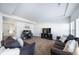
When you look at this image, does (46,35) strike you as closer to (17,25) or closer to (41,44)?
(41,44)

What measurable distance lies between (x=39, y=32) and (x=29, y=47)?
0.44m

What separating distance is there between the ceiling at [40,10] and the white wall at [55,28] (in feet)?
0.40

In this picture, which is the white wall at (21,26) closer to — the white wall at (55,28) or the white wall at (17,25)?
the white wall at (17,25)

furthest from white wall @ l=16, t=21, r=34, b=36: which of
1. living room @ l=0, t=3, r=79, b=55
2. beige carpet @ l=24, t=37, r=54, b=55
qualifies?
beige carpet @ l=24, t=37, r=54, b=55

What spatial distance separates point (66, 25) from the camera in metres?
1.98

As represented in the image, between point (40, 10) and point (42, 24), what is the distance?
14.0 inches

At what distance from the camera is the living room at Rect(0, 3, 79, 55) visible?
1.85 metres

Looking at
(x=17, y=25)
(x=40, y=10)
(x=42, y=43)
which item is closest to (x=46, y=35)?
(x=42, y=43)

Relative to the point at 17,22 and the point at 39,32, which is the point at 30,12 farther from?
the point at 39,32

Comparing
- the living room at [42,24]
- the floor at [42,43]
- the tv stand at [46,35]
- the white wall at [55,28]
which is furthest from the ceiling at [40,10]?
the floor at [42,43]

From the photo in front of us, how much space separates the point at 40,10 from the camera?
1.95m

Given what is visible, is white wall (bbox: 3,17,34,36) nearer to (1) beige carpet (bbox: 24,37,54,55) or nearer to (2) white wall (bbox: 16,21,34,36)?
(2) white wall (bbox: 16,21,34,36)

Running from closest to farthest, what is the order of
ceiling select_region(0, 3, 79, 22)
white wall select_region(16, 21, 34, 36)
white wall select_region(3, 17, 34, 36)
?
1. ceiling select_region(0, 3, 79, 22)
2. white wall select_region(3, 17, 34, 36)
3. white wall select_region(16, 21, 34, 36)

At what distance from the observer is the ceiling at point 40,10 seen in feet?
5.81
